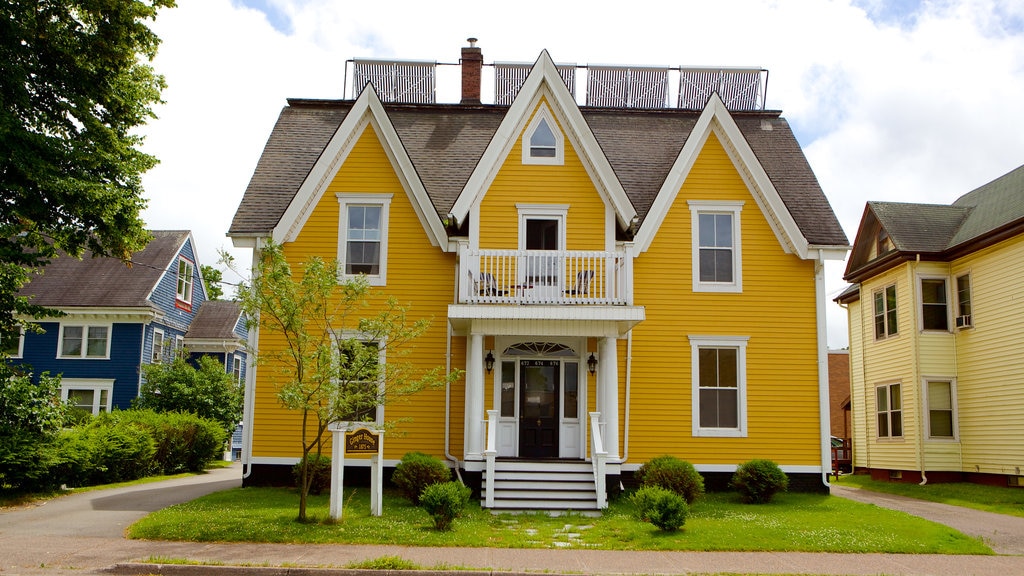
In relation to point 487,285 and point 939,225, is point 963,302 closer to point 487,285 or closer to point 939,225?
point 939,225

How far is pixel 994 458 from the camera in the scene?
22719 mm

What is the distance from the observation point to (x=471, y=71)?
2408 centimetres

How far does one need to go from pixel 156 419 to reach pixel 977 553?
805 inches

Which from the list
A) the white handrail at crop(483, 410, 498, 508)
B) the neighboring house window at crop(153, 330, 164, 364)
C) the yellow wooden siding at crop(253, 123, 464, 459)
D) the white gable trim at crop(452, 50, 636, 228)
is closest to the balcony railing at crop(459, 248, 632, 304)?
the white gable trim at crop(452, 50, 636, 228)

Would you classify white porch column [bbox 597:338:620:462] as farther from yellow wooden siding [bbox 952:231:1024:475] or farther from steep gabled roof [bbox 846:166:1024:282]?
steep gabled roof [bbox 846:166:1024:282]

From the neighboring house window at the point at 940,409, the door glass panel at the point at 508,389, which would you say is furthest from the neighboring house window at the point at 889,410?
the door glass panel at the point at 508,389

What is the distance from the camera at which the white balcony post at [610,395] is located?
17.7m

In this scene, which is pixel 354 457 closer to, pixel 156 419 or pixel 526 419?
pixel 526 419

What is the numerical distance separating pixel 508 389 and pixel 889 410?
1353 centimetres

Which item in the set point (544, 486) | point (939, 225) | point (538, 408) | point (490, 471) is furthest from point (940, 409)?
point (490, 471)

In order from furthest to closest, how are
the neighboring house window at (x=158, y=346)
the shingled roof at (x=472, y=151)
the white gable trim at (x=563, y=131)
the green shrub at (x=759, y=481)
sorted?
the neighboring house window at (x=158, y=346) < the shingled roof at (x=472, y=151) < the white gable trim at (x=563, y=131) < the green shrub at (x=759, y=481)

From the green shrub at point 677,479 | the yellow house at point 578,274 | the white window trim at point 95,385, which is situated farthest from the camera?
the white window trim at point 95,385

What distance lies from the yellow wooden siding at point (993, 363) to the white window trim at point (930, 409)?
0.44 feet

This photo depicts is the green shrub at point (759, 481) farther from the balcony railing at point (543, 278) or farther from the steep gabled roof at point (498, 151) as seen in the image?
the steep gabled roof at point (498, 151)
